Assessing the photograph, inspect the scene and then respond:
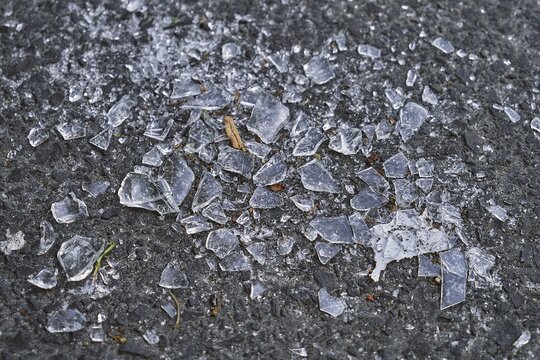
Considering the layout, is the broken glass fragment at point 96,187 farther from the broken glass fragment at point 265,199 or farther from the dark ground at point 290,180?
the broken glass fragment at point 265,199

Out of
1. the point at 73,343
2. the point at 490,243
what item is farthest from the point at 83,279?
the point at 490,243

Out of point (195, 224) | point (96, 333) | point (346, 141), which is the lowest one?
point (96, 333)

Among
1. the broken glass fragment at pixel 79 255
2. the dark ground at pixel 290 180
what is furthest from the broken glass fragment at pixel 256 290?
the broken glass fragment at pixel 79 255

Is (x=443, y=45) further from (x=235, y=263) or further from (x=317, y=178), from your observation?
(x=235, y=263)

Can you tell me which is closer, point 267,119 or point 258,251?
point 258,251

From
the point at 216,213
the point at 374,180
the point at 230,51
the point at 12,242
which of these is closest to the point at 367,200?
the point at 374,180

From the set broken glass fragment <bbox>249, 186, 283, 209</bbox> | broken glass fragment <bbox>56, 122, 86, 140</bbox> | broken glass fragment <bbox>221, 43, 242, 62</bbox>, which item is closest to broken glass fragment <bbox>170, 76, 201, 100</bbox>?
broken glass fragment <bbox>221, 43, 242, 62</bbox>
